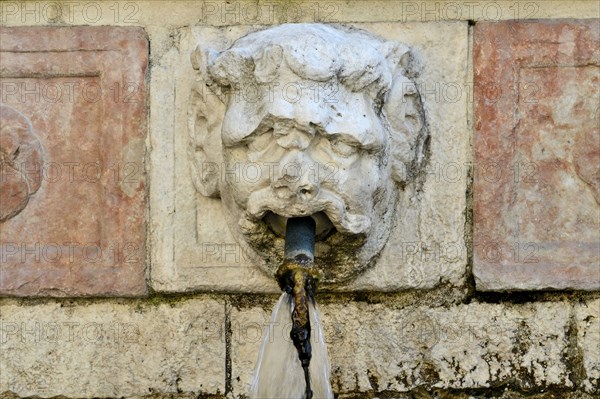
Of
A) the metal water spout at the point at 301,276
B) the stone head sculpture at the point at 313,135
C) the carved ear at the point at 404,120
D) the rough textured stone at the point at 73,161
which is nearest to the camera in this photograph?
the metal water spout at the point at 301,276

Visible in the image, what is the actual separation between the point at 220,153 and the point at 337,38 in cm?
35

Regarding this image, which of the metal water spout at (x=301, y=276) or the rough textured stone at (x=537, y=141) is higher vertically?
the rough textured stone at (x=537, y=141)

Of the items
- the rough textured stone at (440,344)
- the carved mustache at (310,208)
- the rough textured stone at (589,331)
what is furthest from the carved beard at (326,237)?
the rough textured stone at (589,331)

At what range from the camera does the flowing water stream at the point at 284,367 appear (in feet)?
10.2

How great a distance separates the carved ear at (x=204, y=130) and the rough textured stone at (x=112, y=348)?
0.90 ft

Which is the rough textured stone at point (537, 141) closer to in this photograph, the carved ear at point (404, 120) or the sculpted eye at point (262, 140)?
the carved ear at point (404, 120)

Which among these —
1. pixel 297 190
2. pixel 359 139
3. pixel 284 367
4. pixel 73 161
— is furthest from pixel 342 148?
pixel 73 161

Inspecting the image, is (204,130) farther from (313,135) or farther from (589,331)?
(589,331)

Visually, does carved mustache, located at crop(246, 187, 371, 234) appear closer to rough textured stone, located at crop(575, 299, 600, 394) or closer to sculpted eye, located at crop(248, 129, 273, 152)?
sculpted eye, located at crop(248, 129, 273, 152)

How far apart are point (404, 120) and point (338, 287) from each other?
15.4 inches

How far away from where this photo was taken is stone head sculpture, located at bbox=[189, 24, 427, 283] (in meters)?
3.01

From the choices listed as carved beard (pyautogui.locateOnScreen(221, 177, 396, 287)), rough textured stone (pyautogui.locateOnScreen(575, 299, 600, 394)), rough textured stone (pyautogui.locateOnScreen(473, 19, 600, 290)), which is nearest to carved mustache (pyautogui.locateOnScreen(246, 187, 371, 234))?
carved beard (pyautogui.locateOnScreen(221, 177, 396, 287))

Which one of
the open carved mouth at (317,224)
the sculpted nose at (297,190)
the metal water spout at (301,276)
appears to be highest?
Answer: the sculpted nose at (297,190)

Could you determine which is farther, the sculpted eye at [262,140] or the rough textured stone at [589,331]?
the rough textured stone at [589,331]
